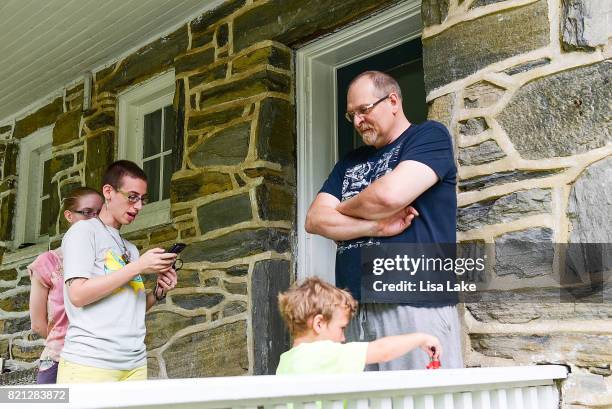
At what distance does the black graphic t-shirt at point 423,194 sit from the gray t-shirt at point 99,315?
0.76 m

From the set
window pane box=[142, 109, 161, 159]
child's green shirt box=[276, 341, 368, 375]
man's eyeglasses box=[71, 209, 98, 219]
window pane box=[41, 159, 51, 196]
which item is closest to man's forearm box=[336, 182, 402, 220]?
child's green shirt box=[276, 341, 368, 375]

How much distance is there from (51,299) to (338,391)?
5.76 ft

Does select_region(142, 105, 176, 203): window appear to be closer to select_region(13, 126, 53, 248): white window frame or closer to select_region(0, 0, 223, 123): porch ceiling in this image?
select_region(0, 0, 223, 123): porch ceiling

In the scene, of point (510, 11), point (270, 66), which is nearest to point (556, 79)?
point (510, 11)

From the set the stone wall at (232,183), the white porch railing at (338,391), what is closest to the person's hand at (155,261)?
the white porch railing at (338,391)

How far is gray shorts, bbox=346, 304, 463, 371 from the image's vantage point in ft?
7.64

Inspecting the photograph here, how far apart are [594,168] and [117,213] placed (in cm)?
169

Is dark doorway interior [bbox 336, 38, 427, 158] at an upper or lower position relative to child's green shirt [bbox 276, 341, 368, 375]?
upper

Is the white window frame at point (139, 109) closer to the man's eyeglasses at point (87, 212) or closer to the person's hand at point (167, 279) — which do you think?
the man's eyeglasses at point (87, 212)

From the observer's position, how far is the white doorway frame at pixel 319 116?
3.86 m

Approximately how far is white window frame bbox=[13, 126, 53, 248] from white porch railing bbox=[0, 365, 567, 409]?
16.4 ft

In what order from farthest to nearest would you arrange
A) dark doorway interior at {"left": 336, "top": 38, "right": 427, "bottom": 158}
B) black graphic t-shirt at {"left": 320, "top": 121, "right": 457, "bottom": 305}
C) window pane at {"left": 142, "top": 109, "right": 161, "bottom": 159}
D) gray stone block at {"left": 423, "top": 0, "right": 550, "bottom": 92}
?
1. window pane at {"left": 142, "top": 109, "right": 161, "bottom": 159}
2. dark doorway interior at {"left": 336, "top": 38, "right": 427, "bottom": 158}
3. gray stone block at {"left": 423, "top": 0, "right": 550, "bottom": 92}
4. black graphic t-shirt at {"left": 320, "top": 121, "right": 457, "bottom": 305}

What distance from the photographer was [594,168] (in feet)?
7.78

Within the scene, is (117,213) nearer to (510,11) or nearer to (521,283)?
(521,283)
